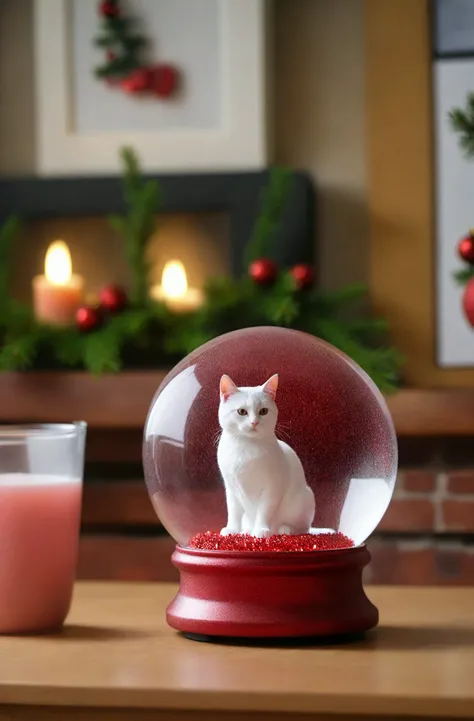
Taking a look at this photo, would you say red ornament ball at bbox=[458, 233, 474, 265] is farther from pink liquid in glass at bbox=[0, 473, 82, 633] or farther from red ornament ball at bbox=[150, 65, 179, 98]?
pink liquid in glass at bbox=[0, 473, 82, 633]

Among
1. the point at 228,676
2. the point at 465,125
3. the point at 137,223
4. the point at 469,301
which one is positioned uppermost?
the point at 465,125

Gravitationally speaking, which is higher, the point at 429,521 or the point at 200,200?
the point at 200,200

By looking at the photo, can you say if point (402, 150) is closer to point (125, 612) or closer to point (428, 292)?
point (428, 292)

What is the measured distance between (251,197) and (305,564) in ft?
3.96

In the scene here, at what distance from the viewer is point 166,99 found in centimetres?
207

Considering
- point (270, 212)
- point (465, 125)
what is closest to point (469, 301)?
point (465, 125)

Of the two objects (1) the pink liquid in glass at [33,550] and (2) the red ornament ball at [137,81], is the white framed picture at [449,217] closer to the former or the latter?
(2) the red ornament ball at [137,81]

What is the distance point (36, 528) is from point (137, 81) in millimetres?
1292

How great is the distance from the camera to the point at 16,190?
2.10m

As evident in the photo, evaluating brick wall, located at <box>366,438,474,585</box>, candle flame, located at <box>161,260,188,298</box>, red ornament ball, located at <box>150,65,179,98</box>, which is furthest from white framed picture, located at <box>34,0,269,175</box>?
brick wall, located at <box>366,438,474,585</box>

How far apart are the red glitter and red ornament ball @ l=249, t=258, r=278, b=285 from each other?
962 millimetres

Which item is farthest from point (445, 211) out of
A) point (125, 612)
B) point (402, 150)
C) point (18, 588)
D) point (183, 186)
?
point (18, 588)

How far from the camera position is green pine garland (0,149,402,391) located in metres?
1.84

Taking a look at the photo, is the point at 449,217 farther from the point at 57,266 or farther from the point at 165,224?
the point at 57,266
